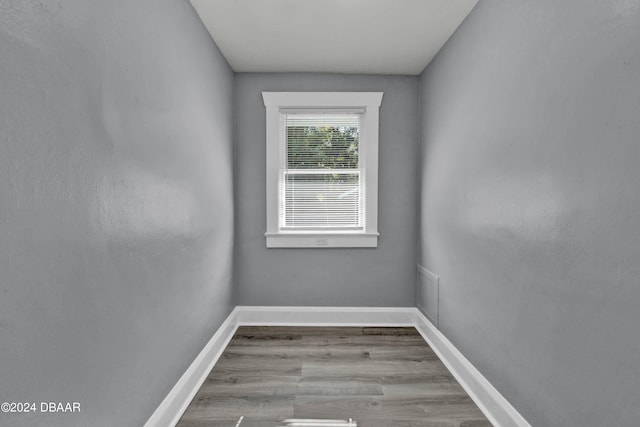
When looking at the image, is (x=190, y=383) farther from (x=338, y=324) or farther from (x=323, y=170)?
(x=323, y=170)

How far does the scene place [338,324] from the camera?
3.52 metres

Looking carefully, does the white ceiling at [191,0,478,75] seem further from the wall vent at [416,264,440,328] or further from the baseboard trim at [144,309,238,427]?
the baseboard trim at [144,309,238,427]

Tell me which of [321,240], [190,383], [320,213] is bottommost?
[190,383]

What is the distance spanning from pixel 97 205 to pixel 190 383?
1442 millimetres

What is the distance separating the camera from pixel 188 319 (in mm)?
2240

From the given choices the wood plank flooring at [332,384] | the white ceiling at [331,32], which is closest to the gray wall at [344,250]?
the white ceiling at [331,32]

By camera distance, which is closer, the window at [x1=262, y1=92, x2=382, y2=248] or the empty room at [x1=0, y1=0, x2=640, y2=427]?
the empty room at [x1=0, y1=0, x2=640, y2=427]

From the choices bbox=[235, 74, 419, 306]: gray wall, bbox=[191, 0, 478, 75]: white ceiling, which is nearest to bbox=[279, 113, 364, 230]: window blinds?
bbox=[235, 74, 419, 306]: gray wall

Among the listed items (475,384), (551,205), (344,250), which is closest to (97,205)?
(551,205)

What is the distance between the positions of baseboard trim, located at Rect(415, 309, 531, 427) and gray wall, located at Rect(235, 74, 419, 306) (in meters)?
0.70

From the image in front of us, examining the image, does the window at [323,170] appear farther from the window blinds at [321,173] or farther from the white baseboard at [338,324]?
the white baseboard at [338,324]

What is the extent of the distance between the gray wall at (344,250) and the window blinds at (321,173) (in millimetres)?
238

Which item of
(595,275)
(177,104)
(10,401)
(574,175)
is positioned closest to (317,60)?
(177,104)

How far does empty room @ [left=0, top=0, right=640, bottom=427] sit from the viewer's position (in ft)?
3.73
